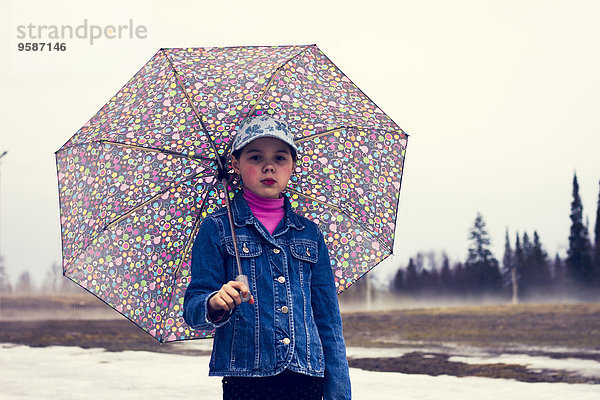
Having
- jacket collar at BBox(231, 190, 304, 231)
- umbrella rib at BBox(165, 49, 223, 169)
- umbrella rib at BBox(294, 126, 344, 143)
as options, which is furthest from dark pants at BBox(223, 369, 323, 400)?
umbrella rib at BBox(294, 126, 344, 143)

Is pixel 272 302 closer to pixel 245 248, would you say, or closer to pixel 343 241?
pixel 245 248

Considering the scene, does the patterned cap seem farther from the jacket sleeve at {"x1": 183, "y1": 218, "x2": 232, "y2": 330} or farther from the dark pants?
the dark pants

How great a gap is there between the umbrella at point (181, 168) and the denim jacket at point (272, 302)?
41 centimetres

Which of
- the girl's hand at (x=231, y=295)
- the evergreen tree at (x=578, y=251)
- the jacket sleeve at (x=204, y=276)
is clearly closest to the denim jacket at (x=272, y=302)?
the jacket sleeve at (x=204, y=276)

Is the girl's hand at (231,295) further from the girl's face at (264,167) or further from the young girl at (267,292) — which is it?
the girl's face at (264,167)

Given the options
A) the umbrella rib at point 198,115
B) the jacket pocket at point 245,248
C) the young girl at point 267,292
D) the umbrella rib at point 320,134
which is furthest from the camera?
the umbrella rib at point 320,134

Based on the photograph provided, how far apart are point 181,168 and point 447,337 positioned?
17872mm

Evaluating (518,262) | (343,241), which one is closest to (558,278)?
(518,262)

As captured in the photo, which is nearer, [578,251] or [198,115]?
[198,115]

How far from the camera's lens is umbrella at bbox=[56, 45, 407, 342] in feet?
9.73

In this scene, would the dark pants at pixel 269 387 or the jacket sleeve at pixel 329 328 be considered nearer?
the dark pants at pixel 269 387

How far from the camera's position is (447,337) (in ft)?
65.3

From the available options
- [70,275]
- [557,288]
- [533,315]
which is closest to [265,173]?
[70,275]

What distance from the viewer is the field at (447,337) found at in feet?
34.6
